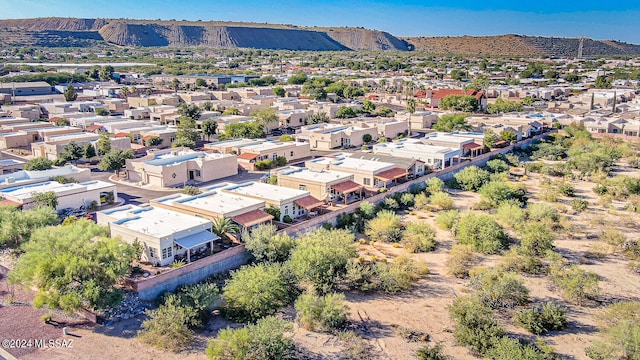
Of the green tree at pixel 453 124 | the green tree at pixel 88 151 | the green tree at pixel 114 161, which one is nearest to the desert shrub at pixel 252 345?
the green tree at pixel 114 161

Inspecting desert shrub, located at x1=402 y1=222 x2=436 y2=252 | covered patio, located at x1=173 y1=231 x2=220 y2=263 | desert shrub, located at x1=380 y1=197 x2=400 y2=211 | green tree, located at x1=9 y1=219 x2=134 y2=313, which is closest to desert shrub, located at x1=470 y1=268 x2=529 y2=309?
desert shrub, located at x1=402 y1=222 x2=436 y2=252

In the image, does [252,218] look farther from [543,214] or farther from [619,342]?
[543,214]

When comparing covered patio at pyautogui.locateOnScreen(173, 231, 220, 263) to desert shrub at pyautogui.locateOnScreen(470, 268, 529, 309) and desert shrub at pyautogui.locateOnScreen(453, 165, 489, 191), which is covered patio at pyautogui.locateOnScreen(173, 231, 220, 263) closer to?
desert shrub at pyautogui.locateOnScreen(470, 268, 529, 309)

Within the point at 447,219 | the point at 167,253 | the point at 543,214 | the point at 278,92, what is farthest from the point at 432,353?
the point at 278,92

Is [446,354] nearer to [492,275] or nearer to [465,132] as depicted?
[492,275]

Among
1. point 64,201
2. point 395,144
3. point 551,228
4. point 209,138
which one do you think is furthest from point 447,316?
point 209,138

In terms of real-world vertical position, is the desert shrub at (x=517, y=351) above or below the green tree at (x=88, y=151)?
below

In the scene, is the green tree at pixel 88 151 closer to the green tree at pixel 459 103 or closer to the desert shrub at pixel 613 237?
the desert shrub at pixel 613 237
